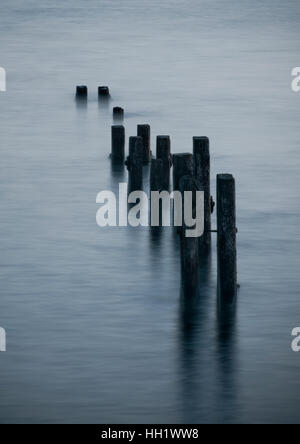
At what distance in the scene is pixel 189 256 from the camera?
17.2m

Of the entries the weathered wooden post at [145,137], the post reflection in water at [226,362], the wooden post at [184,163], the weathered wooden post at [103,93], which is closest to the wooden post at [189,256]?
the post reflection in water at [226,362]

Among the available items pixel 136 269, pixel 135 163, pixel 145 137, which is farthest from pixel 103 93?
pixel 136 269

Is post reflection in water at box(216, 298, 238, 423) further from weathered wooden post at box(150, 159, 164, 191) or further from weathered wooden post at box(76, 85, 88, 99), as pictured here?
weathered wooden post at box(76, 85, 88, 99)

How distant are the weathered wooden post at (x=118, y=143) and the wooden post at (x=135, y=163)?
9.51 ft

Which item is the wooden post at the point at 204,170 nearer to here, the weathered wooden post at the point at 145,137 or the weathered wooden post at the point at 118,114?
the weathered wooden post at the point at 145,137

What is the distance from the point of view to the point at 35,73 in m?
45.8

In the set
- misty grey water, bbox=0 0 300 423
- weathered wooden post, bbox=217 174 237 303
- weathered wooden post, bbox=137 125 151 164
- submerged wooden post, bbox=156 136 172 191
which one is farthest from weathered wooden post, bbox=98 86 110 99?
weathered wooden post, bbox=217 174 237 303

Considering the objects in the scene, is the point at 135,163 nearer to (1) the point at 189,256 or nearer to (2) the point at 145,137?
(2) the point at 145,137

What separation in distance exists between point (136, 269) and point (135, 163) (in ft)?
11.3

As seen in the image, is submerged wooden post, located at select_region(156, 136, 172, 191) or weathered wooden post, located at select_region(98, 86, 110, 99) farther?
weathered wooden post, located at select_region(98, 86, 110, 99)

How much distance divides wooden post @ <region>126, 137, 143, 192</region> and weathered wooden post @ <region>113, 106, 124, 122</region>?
1063 centimetres

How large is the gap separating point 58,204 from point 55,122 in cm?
1016

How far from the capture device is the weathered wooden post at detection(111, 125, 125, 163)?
26.4m

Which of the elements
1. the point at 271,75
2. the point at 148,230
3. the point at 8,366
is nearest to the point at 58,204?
the point at 148,230
